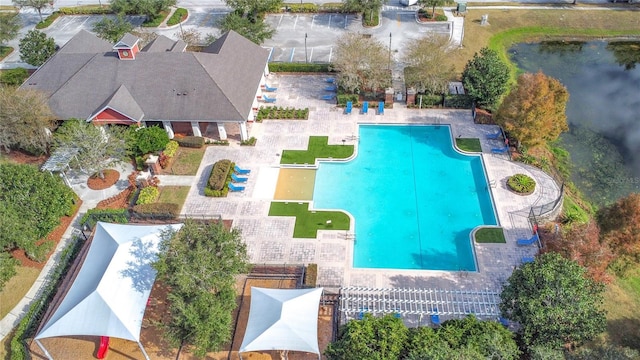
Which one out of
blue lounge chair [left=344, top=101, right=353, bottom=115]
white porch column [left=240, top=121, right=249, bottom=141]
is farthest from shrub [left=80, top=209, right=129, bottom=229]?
blue lounge chair [left=344, top=101, right=353, bottom=115]

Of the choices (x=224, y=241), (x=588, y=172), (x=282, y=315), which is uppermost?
(x=224, y=241)

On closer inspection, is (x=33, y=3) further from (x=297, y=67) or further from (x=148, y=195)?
(x=148, y=195)

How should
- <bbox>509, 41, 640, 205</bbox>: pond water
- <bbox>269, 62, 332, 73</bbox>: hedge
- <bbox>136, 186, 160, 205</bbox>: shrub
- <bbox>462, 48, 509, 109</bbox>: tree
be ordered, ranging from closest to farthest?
<bbox>136, 186, 160, 205</bbox>: shrub, <bbox>509, 41, 640, 205</bbox>: pond water, <bbox>462, 48, 509, 109</bbox>: tree, <bbox>269, 62, 332, 73</bbox>: hedge

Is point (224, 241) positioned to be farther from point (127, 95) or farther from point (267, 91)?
point (267, 91)

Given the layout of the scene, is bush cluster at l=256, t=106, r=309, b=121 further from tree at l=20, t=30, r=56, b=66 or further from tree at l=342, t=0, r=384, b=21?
tree at l=20, t=30, r=56, b=66

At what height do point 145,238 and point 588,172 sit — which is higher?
point 145,238

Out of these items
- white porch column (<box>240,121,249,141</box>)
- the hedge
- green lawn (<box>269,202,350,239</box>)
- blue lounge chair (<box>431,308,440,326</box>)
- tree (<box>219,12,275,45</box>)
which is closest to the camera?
blue lounge chair (<box>431,308,440,326</box>)

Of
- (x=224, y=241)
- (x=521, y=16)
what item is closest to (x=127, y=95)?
(x=224, y=241)
